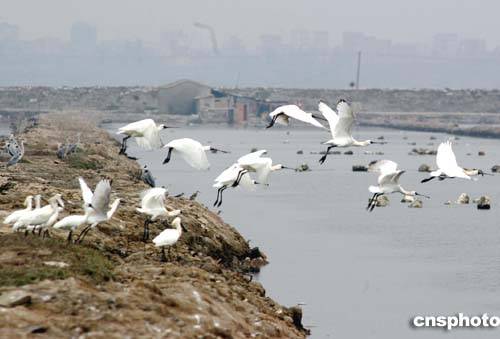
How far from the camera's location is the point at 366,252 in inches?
1516

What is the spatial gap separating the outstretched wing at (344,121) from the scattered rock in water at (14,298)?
26.7 feet

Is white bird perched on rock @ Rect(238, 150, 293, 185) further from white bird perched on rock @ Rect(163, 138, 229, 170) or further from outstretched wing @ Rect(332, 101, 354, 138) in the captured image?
outstretched wing @ Rect(332, 101, 354, 138)

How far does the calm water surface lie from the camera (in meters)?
27.2

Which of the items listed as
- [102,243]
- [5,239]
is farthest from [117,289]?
[102,243]

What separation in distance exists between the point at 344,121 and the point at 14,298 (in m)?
8.57

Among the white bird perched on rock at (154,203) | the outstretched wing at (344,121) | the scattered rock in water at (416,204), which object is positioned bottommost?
the scattered rock in water at (416,204)

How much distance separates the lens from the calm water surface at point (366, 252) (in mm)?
27188

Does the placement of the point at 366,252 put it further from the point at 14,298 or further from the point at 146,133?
the point at 14,298

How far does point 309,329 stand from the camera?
24.0m

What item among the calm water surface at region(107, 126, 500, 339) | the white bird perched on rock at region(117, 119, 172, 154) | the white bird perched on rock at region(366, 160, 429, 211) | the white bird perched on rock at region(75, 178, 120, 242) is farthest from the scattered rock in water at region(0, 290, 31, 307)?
the calm water surface at region(107, 126, 500, 339)

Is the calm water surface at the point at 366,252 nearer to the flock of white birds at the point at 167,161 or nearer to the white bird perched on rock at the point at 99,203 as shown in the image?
the flock of white birds at the point at 167,161

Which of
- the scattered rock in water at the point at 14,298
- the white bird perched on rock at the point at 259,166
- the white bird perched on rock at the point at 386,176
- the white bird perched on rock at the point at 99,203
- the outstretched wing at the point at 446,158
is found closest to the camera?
the scattered rock in water at the point at 14,298

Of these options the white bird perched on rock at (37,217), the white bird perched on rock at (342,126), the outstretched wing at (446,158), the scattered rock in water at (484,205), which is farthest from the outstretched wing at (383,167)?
the scattered rock in water at (484,205)

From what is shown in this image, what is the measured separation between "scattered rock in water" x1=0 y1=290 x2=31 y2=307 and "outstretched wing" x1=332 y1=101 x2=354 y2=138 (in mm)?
8129
